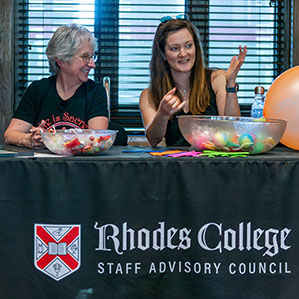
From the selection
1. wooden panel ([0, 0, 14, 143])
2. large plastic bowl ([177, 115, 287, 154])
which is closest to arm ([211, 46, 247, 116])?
large plastic bowl ([177, 115, 287, 154])

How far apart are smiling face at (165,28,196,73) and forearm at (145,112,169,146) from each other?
40 centimetres

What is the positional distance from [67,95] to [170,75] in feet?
1.73

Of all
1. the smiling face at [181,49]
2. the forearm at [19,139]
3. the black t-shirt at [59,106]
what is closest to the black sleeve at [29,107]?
the black t-shirt at [59,106]

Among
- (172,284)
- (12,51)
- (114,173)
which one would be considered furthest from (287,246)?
(12,51)

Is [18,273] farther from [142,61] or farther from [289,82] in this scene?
[142,61]

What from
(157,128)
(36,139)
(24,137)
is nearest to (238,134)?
(157,128)

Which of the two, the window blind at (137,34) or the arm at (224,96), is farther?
the window blind at (137,34)

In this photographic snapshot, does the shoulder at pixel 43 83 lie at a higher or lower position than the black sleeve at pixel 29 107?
higher

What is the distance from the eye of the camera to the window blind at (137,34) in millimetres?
3309

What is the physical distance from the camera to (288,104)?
5.02 feet

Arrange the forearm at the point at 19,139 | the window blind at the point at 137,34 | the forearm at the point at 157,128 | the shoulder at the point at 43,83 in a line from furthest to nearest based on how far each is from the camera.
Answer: the window blind at the point at 137,34
the shoulder at the point at 43,83
the forearm at the point at 157,128
the forearm at the point at 19,139

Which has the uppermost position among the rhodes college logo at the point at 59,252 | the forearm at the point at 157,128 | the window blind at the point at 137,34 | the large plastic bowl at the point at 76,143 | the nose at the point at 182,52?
the window blind at the point at 137,34

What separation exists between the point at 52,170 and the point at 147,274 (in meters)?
0.40

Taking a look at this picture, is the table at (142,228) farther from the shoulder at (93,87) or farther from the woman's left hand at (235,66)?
the shoulder at (93,87)
